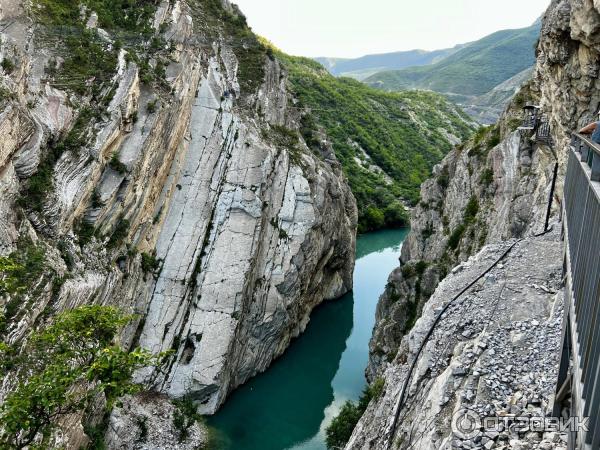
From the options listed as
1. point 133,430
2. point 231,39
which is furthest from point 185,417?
point 231,39

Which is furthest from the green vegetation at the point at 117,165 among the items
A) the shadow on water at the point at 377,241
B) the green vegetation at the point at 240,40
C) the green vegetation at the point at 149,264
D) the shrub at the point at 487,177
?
the shadow on water at the point at 377,241

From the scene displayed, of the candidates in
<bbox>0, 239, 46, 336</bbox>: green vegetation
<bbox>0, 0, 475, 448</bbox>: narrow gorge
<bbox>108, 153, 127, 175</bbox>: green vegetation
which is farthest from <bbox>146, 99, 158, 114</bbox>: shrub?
<bbox>0, 239, 46, 336</bbox>: green vegetation

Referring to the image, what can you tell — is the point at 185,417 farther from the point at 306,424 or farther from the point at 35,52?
the point at 35,52

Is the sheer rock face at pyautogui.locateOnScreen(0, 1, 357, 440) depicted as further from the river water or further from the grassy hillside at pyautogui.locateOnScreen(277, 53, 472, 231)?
the grassy hillside at pyautogui.locateOnScreen(277, 53, 472, 231)

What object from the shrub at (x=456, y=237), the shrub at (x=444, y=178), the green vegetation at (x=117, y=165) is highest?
the green vegetation at (x=117, y=165)

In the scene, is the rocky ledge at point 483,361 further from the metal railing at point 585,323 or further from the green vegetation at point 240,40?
the green vegetation at point 240,40

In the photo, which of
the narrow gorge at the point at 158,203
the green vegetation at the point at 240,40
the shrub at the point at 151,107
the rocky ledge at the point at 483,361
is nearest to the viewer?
the rocky ledge at the point at 483,361

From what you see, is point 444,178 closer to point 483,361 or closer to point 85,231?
point 85,231
